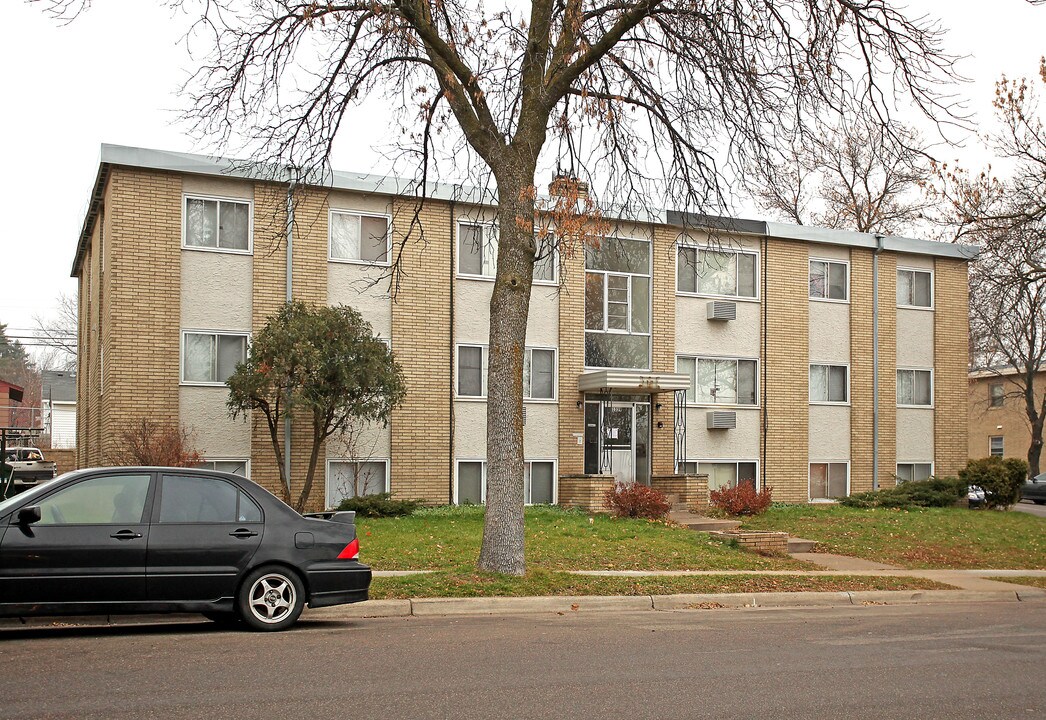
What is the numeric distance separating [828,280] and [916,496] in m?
6.27

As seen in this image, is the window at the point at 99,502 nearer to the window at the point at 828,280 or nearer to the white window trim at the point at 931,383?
the window at the point at 828,280

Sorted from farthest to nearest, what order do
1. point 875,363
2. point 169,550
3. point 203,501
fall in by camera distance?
point 875,363 < point 203,501 < point 169,550

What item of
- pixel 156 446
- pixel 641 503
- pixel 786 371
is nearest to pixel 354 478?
pixel 156 446

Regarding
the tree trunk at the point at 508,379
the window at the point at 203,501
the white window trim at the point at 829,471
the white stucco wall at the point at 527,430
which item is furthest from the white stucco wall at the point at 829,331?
the window at the point at 203,501

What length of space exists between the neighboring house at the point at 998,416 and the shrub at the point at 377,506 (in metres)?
43.9

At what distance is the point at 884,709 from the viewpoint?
24.1 ft

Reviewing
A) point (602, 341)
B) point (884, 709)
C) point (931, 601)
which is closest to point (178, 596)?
point (884, 709)

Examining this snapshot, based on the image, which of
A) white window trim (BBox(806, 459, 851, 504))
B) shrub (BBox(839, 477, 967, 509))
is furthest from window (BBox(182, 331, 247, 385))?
shrub (BBox(839, 477, 967, 509))

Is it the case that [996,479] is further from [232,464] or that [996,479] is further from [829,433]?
[232,464]

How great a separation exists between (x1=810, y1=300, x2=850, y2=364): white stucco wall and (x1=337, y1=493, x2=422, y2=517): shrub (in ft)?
42.9

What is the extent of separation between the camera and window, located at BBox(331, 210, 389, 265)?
77.8 ft

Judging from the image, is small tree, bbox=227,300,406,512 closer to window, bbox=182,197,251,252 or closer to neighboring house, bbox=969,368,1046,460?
window, bbox=182,197,251,252

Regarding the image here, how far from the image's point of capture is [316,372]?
2058cm

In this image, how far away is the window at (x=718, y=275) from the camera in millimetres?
27562
